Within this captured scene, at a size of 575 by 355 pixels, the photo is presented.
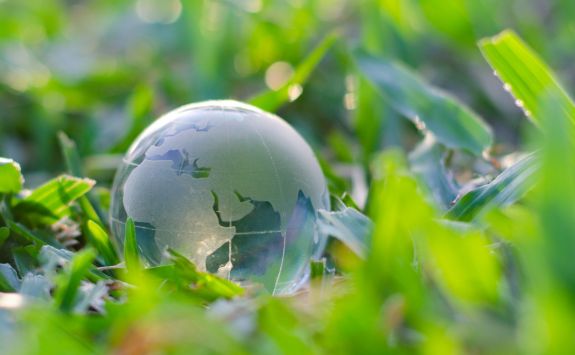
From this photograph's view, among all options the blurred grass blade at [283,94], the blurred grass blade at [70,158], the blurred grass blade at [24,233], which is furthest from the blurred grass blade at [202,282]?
the blurred grass blade at [283,94]

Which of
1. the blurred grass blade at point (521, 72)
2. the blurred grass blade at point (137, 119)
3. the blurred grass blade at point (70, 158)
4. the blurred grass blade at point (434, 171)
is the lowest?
the blurred grass blade at point (137, 119)

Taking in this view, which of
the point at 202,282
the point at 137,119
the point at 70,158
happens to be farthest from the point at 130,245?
the point at 137,119

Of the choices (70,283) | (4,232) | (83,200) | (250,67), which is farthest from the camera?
(250,67)

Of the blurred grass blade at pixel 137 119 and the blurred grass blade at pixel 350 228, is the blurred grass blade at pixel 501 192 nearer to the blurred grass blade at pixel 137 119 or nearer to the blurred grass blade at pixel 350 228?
the blurred grass blade at pixel 350 228

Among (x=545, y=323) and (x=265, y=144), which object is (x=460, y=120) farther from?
(x=545, y=323)

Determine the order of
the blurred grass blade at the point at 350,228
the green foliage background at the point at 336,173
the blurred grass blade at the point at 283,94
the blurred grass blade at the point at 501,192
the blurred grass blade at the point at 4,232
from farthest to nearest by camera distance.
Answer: the blurred grass blade at the point at 283,94 < the blurred grass blade at the point at 4,232 < the blurred grass blade at the point at 501,192 < the blurred grass blade at the point at 350,228 < the green foliage background at the point at 336,173

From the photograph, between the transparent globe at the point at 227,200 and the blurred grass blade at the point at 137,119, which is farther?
the blurred grass blade at the point at 137,119

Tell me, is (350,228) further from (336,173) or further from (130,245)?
(336,173)
